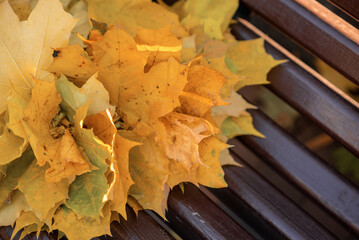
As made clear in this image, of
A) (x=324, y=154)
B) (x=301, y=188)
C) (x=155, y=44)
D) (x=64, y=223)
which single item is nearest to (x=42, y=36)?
(x=155, y=44)

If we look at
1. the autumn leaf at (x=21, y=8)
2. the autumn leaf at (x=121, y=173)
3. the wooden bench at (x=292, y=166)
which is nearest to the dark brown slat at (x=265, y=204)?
the wooden bench at (x=292, y=166)

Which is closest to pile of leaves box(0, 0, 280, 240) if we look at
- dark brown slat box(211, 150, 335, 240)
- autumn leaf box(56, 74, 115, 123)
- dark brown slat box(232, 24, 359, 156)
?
autumn leaf box(56, 74, 115, 123)

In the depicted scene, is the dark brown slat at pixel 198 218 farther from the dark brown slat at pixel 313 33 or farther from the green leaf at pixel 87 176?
the dark brown slat at pixel 313 33

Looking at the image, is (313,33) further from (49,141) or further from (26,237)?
(26,237)

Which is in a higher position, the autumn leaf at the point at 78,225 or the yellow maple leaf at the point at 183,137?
the yellow maple leaf at the point at 183,137

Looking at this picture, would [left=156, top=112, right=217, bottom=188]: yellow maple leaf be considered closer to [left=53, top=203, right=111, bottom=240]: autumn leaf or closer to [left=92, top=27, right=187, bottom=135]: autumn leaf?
[left=92, top=27, right=187, bottom=135]: autumn leaf

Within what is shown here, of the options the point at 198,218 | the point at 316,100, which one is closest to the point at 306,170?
the point at 316,100

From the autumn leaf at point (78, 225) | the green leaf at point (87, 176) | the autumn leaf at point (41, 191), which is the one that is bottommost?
the autumn leaf at point (78, 225)
